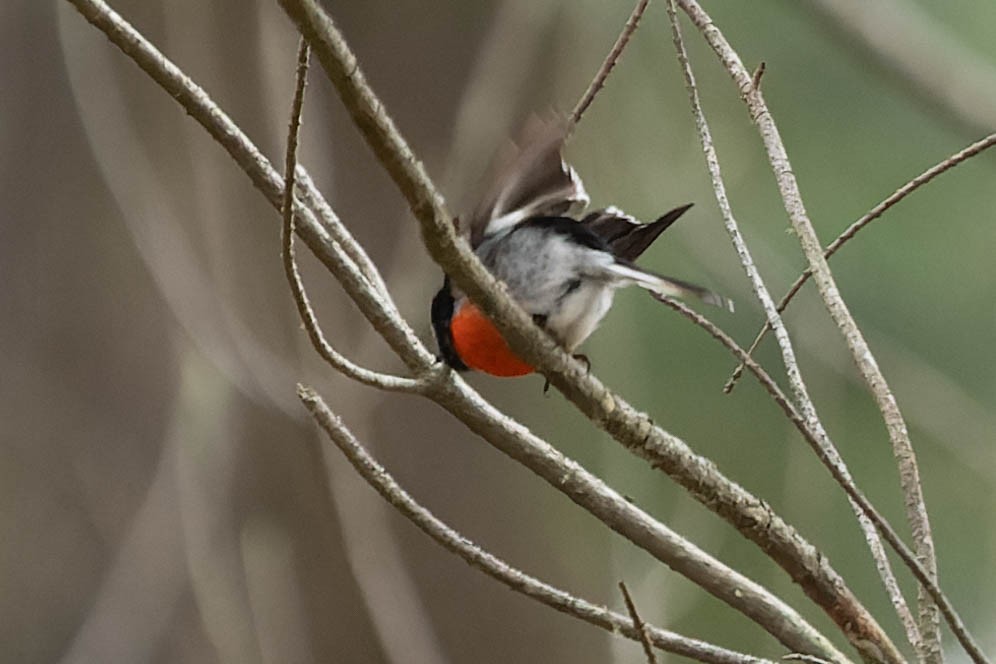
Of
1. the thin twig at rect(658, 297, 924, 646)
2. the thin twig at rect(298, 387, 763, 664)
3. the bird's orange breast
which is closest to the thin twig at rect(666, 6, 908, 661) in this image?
the thin twig at rect(658, 297, 924, 646)

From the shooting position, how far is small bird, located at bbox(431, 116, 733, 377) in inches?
45.0

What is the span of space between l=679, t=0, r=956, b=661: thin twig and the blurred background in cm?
82

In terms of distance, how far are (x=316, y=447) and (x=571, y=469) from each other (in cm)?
112

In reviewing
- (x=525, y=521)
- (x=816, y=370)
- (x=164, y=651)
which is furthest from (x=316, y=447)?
(x=816, y=370)

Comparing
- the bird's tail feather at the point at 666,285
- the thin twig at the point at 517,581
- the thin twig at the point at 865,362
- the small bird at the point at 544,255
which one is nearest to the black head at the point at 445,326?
the small bird at the point at 544,255

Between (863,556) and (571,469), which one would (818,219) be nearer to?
(863,556)

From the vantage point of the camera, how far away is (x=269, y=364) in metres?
2.12

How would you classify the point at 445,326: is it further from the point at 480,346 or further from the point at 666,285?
the point at 666,285

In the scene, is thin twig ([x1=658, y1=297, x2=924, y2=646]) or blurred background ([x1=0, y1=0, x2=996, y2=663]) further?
blurred background ([x1=0, y1=0, x2=996, y2=663])

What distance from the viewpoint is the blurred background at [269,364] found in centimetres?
207

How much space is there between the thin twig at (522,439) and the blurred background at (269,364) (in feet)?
2.53

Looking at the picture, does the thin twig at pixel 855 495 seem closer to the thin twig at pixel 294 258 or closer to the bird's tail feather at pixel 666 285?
the bird's tail feather at pixel 666 285

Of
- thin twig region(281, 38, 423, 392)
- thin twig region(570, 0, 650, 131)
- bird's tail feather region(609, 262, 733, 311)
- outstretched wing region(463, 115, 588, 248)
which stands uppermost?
thin twig region(570, 0, 650, 131)

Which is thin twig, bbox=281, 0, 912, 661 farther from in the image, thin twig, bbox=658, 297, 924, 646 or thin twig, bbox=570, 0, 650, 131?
thin twig, bbox=570, 0, 650, 131
